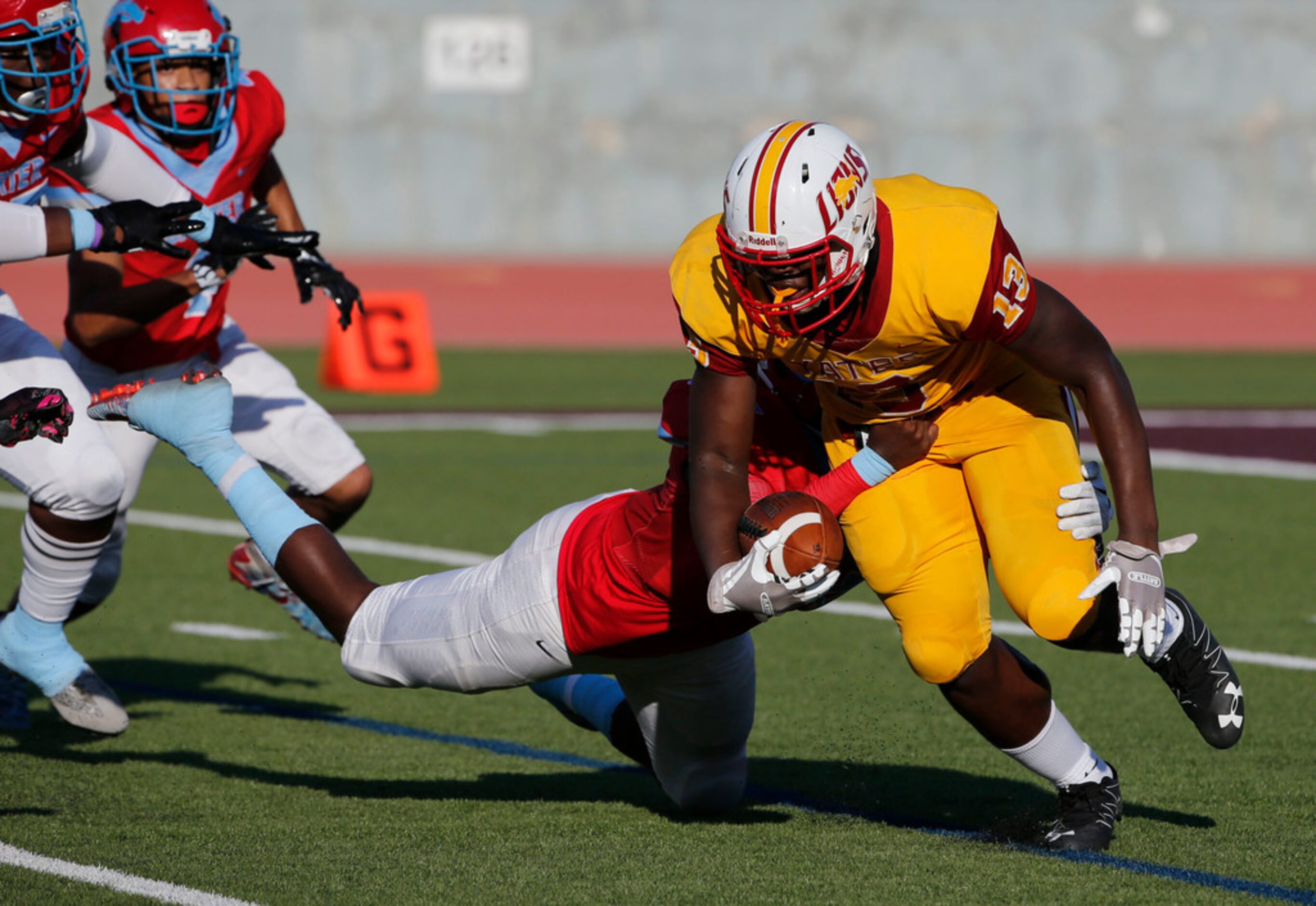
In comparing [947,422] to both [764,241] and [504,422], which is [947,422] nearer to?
[764,241]

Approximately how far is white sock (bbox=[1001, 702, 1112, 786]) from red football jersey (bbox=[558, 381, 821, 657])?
2.40 feet

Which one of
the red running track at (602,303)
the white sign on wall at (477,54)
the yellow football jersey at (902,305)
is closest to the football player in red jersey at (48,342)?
the yellow football jersey at (902,305)

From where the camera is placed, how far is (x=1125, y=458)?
4.06m

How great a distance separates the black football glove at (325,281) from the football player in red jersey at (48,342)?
22cm

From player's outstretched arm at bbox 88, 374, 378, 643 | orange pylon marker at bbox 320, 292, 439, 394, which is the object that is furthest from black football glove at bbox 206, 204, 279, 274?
orange pylon marker at bbox 320, 292, 439, 394

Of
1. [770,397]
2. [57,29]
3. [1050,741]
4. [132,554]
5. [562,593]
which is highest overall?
→ [57,29]

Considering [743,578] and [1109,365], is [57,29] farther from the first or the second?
[1109,365]

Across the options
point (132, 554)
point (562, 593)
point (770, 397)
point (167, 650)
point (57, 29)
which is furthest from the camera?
point (132, 554)

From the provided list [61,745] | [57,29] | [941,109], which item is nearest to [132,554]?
[61,745]

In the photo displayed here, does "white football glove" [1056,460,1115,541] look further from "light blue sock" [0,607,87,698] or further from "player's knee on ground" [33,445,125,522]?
"light blue sock" [0,607,87,698]

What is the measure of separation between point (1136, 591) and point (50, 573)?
9.77 feet

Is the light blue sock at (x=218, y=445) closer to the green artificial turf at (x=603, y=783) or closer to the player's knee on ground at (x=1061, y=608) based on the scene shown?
the green artificial turf at (x=603, y=783)

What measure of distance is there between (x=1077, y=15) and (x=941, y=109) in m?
2.20

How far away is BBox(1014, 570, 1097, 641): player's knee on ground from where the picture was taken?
414cm
